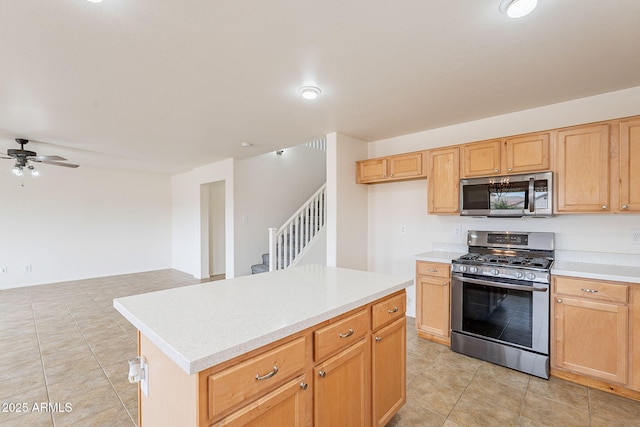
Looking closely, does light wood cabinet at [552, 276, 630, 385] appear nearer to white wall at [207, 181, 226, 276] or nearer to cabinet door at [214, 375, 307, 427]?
cabinet door at [214, 375, 307, 427]

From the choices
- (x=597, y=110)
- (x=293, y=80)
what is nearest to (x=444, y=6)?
(x=293, y=80)

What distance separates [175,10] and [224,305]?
157 centimetres

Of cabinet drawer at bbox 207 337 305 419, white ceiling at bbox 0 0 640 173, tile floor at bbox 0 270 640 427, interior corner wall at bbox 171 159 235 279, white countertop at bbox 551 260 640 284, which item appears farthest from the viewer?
interior corner wall at bbox 171 159 235 279

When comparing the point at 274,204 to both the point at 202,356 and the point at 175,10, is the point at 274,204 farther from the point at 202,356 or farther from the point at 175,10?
the point at 202,356

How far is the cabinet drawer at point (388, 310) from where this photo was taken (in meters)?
1.69

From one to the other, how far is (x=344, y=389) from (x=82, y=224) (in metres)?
7.01

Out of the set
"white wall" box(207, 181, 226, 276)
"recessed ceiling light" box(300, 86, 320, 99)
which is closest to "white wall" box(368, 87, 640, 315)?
"recessed ceiling light" box(300, 86, 320, 99)

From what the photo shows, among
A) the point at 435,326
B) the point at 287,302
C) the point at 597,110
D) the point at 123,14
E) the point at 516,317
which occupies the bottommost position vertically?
the point at 435,326

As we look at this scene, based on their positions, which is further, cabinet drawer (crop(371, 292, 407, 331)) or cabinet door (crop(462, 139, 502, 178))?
cabinet door (crop(462, 139, 502, 178))

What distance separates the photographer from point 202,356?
92cm

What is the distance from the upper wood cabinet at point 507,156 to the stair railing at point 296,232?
2.29 metres

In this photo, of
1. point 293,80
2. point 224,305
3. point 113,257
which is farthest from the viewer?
point 113,257

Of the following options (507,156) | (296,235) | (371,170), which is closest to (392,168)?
(371,170)

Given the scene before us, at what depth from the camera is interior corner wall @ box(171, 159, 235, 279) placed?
5.39 meters
